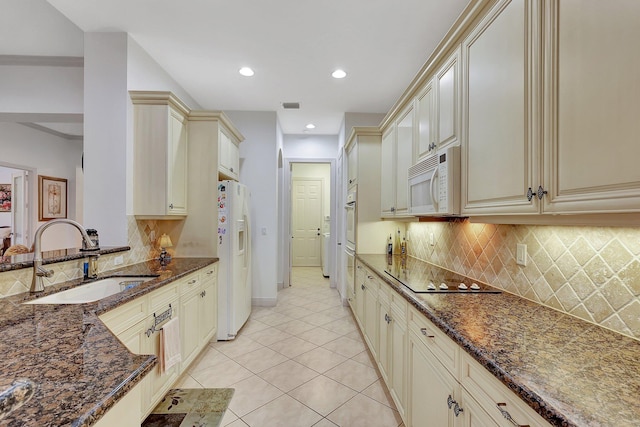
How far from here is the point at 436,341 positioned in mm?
1299

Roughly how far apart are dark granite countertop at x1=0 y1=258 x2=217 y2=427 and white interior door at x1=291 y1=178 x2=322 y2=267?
619 centimetres

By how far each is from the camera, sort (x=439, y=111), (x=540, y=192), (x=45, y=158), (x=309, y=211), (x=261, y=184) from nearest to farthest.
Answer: (x=540, y=192) < (x=439, y=111) < (x=261, y=184) < (x=45, y=158) < (x=309, y=211)

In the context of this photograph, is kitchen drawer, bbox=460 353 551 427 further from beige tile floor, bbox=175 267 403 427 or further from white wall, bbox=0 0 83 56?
white wall, bbox=0 0 83 56

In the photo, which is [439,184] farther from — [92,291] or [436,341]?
[92,291]

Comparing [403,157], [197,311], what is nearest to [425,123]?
[403,157]

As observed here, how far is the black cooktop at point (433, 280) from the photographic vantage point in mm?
1671

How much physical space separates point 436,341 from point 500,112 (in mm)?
1064

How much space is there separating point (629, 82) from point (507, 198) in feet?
1.82

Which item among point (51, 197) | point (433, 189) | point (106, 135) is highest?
point (106, 135)

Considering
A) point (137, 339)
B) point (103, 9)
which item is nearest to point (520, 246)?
point (137, 339)

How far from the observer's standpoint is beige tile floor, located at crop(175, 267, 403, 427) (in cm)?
199

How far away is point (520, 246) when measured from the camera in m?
1.52

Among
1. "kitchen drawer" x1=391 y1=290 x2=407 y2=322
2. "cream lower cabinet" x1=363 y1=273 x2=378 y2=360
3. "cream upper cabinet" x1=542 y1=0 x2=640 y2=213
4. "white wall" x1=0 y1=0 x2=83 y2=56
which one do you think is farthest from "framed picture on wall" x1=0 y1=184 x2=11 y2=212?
"cream upper cabinet" x1=542 y1=0 x2=640 y2=213

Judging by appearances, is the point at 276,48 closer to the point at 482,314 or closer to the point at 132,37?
the point at 132,37
